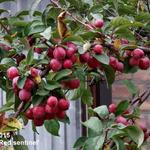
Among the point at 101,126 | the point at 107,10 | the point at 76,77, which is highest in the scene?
the point at 107,10

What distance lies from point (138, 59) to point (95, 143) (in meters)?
0.20

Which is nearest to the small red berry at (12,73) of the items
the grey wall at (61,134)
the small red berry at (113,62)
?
the small red berry at (113,62)

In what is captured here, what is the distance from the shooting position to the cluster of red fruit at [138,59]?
103 centimetres

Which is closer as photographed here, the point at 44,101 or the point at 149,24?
the point at 44,101

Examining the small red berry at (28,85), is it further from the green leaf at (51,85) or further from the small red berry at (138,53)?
the small red berry at (138,53)

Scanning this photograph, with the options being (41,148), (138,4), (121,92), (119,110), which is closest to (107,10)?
(138,4)

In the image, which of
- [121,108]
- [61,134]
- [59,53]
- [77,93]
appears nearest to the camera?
[59,53]

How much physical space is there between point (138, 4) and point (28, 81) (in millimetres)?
638

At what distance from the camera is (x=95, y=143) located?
1.03m

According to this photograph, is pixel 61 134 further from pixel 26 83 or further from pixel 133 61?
pixel 26 83

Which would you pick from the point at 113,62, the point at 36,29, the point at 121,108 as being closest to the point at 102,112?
the point at 121,108

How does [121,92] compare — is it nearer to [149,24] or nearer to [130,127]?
[149,24]

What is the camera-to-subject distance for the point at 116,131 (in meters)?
1.02

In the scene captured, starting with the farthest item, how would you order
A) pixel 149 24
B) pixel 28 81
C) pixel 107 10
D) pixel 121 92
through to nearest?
pixel 121 92
pixel 107 10
pixel 149 24
pixel 28 81
